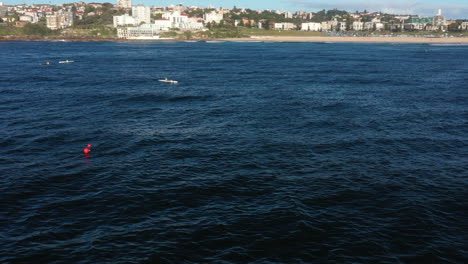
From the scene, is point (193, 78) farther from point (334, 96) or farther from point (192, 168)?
point (192, 168)

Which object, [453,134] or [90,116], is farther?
[90,116]

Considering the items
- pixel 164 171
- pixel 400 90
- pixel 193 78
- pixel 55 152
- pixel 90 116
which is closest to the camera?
pixel 164 171

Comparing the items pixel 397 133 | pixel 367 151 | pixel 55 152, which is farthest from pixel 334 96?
pixel 55 152

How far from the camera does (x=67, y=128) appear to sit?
5394 cm

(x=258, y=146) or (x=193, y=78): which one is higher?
(x=193, y=78)

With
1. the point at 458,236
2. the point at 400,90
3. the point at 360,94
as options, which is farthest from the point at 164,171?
the point at 400,90

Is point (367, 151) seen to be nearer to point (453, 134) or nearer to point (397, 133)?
point (397, 133)

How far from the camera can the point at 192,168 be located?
132ft

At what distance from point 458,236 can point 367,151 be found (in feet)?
60.2

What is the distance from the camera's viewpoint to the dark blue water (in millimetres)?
26453

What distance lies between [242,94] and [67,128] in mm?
38080

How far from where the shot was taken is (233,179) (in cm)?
3747

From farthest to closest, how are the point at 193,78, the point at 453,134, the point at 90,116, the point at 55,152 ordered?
the point at 193,78
the point at 90,116
the point at 453,134
the point at 55,152

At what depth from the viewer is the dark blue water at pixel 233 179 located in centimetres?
2645
